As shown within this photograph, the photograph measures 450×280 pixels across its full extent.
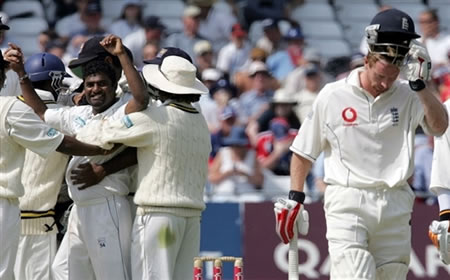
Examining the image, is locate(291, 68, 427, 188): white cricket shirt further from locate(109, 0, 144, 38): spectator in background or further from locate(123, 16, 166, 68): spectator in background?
locate(109, 0, 144, 38): spectator in background

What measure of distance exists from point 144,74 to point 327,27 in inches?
389

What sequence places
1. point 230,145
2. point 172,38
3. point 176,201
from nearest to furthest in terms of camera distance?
point 176,201, point 230,145, point 172,38

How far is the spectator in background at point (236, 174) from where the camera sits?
563 inches

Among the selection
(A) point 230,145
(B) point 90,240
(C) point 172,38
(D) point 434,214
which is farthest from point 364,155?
(C) point 172,38

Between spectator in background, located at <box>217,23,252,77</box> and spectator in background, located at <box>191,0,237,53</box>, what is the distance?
39cm

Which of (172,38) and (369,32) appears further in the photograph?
(172,38)

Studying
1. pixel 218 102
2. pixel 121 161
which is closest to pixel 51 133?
pixel 121 161

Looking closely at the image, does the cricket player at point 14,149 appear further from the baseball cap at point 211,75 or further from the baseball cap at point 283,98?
the baseball cap at point 211,75

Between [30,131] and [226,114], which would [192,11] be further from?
[30,131]

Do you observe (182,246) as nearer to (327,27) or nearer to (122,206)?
(122,206)

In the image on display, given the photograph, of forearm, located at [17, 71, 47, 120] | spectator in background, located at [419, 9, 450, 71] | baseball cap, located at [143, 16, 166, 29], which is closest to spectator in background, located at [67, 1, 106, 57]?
baseball cap, located at [143, 16, 166, 29]

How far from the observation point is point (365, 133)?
8625 millimetres

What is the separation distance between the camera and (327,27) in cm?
1892

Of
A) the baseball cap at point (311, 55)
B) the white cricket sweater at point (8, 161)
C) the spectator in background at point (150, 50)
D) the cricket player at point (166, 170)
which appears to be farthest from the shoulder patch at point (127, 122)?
the baseball cap at point (311, 55)
